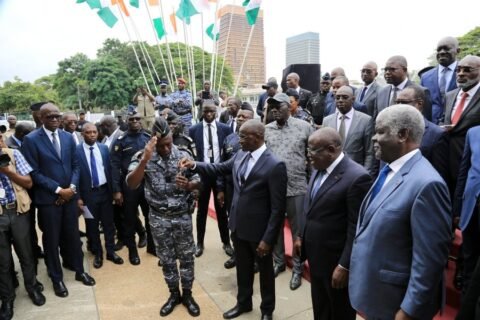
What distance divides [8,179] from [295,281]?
332 cm

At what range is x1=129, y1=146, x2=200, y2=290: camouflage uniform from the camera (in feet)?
10.7

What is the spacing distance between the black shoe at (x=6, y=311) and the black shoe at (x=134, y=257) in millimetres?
1514

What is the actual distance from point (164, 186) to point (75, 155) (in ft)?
5.09

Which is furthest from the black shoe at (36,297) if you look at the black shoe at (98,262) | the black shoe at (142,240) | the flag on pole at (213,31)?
the flag on pole at (213,31)

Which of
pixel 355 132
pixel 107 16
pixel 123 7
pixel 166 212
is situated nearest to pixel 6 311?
pixel 166 212

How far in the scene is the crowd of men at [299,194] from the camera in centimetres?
175

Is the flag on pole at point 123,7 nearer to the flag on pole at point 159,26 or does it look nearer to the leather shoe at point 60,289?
the flag on pole at point 159,26

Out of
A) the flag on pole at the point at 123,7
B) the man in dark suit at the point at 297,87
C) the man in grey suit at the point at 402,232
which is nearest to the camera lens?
the man in grey suit at the point at 402,232

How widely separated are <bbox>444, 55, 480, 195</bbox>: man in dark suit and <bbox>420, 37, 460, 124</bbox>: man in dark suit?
0.56 metres

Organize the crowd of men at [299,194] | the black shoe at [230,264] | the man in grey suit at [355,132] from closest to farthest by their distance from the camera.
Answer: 1. the crowd of men at [299,194]
2. the man in grey suit at [355,132]
3. the black shoe at [230,264]

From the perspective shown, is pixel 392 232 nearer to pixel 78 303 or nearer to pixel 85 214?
pixel 78 303

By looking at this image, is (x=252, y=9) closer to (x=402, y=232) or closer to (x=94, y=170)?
(x=94, y=170)

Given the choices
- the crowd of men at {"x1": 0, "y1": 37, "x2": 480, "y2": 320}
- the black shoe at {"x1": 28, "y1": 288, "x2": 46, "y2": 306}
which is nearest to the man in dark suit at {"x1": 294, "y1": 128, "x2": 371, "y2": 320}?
the crowd of men at {"x1": 0, "y1": 37, "x2": 480, "y2": 320}

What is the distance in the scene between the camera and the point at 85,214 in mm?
4387
